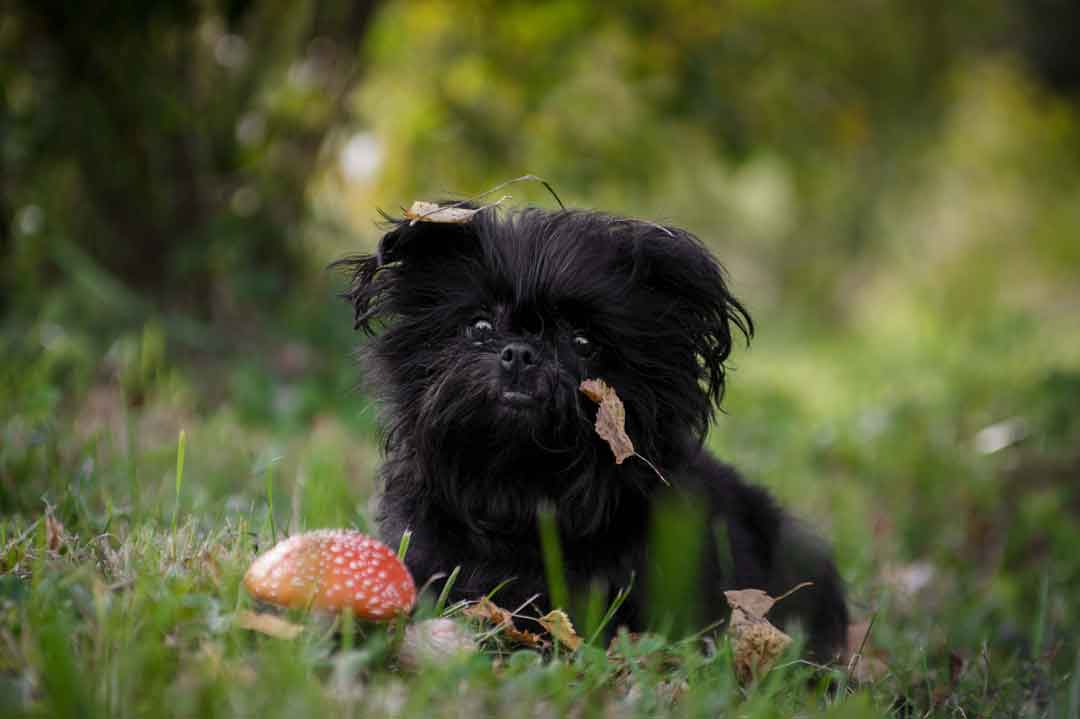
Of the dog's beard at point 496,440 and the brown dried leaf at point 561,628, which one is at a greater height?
the dog's beard at point 496,440

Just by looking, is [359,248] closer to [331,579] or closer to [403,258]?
[403,258]

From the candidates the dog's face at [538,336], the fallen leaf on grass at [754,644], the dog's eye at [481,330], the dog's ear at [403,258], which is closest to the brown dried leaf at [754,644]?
the fallen leaf on grass at [754,644]

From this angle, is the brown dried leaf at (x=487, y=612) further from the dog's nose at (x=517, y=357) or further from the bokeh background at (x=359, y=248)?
the bokeh background at (x=359, y=248)

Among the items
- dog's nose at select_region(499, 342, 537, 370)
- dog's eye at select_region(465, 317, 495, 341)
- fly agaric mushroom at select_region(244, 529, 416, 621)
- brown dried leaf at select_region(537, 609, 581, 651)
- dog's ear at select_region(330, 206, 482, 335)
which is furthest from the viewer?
dog's ear at select_region(330, 206, 482, 335)

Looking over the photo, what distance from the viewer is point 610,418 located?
2.81 meters

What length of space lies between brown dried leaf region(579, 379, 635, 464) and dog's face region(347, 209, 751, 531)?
0.04 m

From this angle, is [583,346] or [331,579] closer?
[331,579]

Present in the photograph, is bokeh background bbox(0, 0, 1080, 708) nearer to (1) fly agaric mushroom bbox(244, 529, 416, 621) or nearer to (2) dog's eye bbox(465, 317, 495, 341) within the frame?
(2) dog's eye bbox(465, 317, 495, 341)

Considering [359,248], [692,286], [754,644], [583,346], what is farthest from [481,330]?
[359,248]

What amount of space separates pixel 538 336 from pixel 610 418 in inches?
11.7

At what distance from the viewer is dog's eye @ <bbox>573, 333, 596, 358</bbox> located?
295 cm

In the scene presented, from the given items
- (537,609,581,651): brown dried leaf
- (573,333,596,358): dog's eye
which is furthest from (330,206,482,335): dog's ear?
(537,609,581,651): brown dried leaf

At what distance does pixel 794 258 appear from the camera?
56.5 feet

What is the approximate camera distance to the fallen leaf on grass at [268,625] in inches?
81.7
